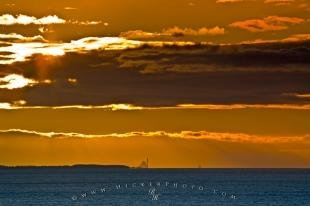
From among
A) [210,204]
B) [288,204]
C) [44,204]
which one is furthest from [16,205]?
[288,204]

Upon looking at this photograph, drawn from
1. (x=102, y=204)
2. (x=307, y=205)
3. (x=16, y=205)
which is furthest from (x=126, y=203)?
(x=307, y=205)

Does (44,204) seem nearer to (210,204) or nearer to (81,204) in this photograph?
(81,204)

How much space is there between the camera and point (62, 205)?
19338 centimetres

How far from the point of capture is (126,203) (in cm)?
19725

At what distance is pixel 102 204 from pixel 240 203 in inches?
1087

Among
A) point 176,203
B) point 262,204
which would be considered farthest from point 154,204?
point 262,204

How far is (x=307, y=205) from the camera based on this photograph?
193 metres

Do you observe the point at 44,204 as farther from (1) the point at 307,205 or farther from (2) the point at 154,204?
(1) the point at 307,205

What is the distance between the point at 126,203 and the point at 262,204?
2705cm

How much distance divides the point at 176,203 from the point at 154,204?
6928 mm

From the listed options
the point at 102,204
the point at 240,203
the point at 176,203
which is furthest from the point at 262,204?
the point at 102,204

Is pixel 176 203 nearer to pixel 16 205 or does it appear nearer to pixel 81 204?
pixel 81 204

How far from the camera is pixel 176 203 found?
19738 centimetres

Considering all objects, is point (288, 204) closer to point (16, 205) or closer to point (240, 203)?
point (240, 203)
